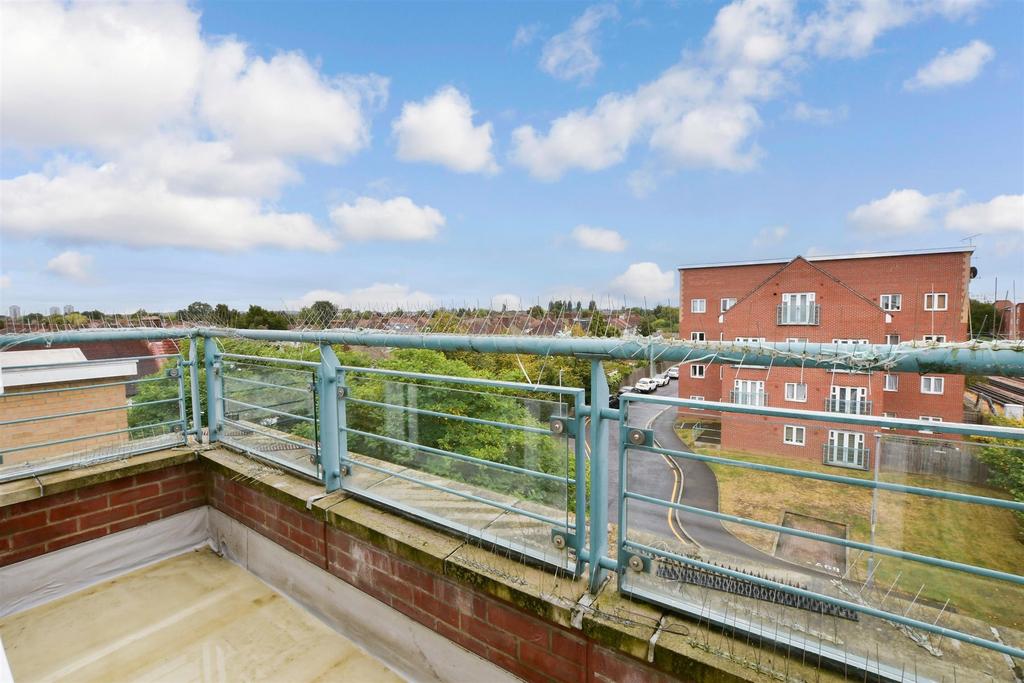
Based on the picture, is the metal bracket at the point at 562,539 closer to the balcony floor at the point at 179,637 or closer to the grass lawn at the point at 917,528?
the grass lawn at the point at 917,528

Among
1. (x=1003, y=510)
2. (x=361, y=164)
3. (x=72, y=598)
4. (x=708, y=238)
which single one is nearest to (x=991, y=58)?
(x=708, y=238)

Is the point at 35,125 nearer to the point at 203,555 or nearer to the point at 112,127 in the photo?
the point at 112,127

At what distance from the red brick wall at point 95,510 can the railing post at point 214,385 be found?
0.90 feet

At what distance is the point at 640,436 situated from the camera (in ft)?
4.71

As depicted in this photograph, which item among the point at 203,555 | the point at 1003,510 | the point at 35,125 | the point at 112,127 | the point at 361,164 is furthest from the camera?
the point at 361,164

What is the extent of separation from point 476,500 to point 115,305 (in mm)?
2926

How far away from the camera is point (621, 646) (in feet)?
4.52

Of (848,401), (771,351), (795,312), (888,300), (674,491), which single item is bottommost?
(674,491)

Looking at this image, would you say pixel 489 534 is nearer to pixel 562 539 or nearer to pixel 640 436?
pixel 562 539

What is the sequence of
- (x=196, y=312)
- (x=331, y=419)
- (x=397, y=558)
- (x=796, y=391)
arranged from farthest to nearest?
(x=196, y=312) < (x=331, y=419) < (x=397, y=558) < (x=796, y=391)

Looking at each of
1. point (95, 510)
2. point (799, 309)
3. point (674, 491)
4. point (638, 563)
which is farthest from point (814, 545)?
point (799, 309)

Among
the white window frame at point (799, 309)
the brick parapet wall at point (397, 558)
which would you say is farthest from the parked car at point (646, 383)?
the white window frame at point (799, 309)

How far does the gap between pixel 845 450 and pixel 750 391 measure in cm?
25

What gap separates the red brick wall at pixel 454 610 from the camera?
58.7 inches
